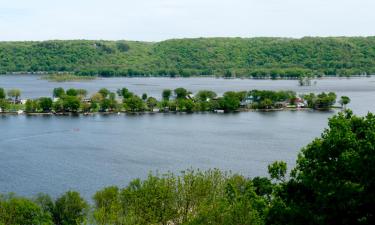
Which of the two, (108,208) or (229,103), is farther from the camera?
(229,103)

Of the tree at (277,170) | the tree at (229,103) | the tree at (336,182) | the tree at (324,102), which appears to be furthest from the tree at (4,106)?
the tree at (336,182)

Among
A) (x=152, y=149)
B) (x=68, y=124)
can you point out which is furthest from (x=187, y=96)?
(x=152, y=149)

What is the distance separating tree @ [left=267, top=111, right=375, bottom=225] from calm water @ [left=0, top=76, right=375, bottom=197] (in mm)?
10905

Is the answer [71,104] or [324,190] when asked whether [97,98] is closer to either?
[71,104]

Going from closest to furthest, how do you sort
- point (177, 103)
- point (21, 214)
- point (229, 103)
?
point (21, 214), point (229, 103), point (177, 103)

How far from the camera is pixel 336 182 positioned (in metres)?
6.75

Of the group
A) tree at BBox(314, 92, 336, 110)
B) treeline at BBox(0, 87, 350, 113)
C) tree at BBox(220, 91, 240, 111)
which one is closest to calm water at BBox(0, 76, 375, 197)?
tree at BBox(220, 91, 240, 111)

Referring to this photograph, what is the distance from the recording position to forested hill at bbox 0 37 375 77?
86812mm

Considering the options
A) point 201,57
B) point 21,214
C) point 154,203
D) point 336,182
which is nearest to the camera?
point 336,182

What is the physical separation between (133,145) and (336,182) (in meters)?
19.8

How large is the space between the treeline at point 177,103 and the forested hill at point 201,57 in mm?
39323

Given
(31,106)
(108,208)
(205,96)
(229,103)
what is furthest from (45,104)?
(108,208)

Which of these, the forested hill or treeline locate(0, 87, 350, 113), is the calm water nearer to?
treeline locate(0, 87, 350, 113)

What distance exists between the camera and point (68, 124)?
1310 inches
